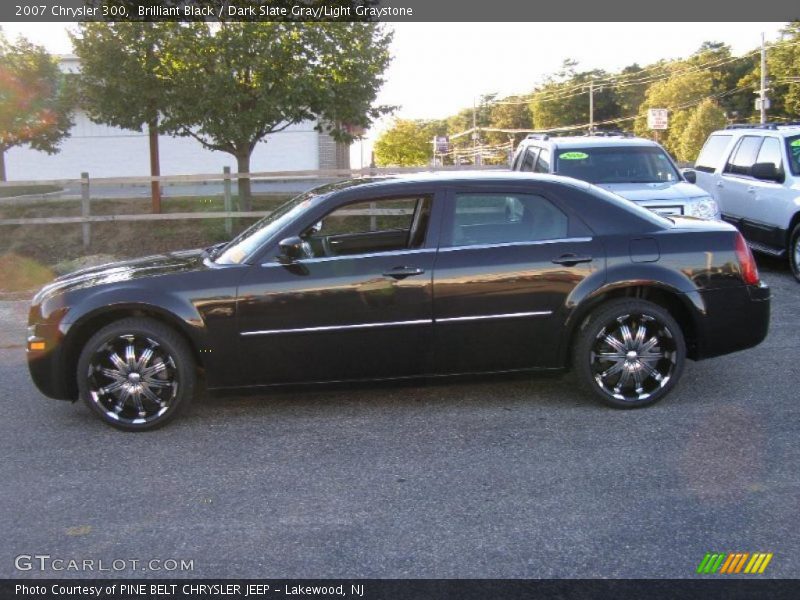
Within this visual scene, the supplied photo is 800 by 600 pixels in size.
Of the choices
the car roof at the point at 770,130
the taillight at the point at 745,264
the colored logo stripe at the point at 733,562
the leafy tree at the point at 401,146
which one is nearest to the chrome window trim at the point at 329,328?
the taillight at the point at 745,264

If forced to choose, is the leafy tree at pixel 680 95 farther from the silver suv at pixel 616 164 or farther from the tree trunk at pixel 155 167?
the silver suv at pixel 616 164

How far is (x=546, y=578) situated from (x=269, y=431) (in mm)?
2423

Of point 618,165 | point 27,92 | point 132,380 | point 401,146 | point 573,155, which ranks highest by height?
point 27,92

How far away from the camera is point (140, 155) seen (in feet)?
112

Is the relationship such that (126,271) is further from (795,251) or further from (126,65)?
(126,65)

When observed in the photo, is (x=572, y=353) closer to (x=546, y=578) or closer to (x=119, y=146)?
(x=546, y=578)

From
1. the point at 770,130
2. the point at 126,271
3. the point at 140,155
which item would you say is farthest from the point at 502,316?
the point at 140,155

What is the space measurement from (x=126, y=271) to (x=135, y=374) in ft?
2.48

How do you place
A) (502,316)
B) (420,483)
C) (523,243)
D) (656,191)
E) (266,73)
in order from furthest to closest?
(266,73) < (656,191) < (523,243) < (502,316) < (420,483)

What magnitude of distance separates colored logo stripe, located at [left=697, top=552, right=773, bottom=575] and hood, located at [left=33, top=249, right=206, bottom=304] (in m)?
3.52

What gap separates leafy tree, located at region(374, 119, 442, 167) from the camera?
131 feet

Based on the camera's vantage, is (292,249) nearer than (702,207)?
Yes
